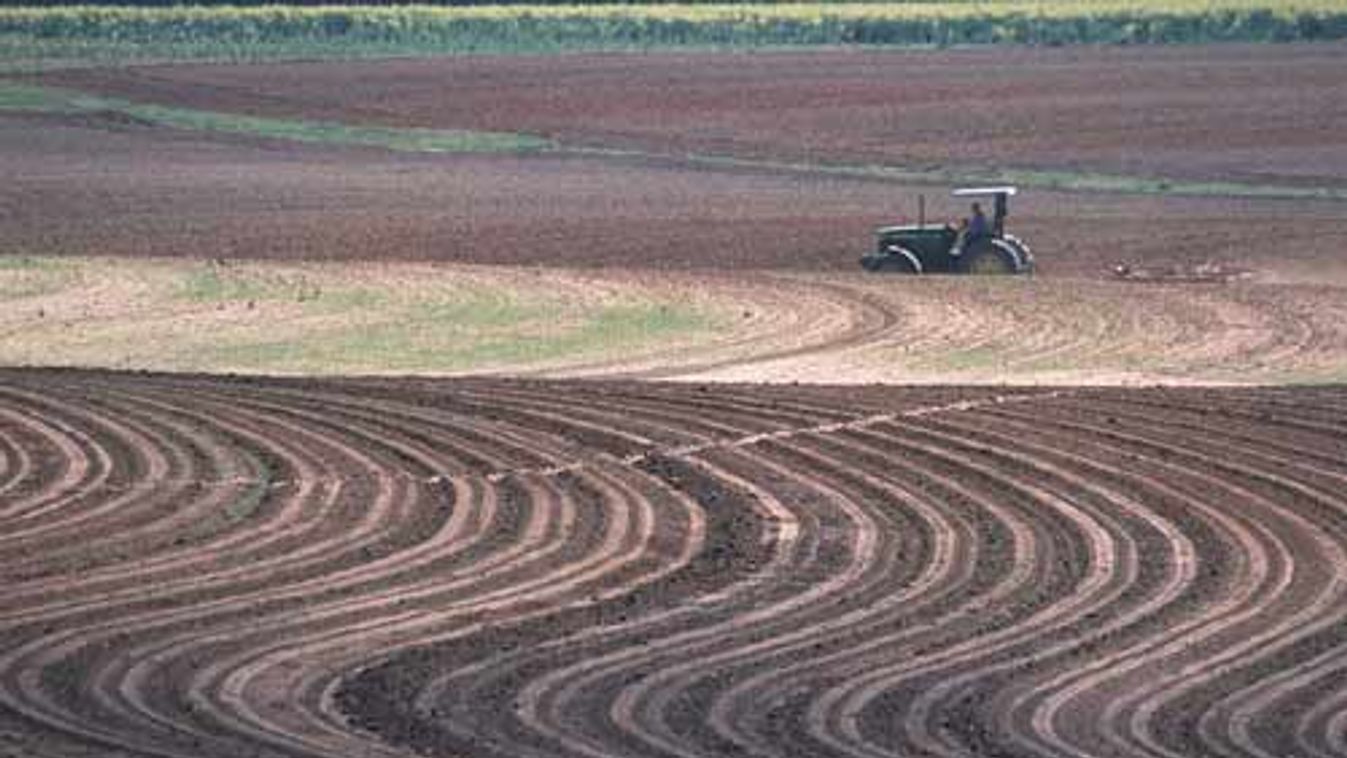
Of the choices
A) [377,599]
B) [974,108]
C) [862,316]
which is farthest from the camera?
[974,108]

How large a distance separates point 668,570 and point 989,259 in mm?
19064

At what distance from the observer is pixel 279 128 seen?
204 ft

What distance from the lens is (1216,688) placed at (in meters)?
17.3

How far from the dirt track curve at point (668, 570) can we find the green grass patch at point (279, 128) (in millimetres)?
30060

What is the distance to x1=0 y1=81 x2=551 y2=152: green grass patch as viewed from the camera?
59.1m

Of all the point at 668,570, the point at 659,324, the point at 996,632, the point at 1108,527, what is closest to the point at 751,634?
the point at 996,632

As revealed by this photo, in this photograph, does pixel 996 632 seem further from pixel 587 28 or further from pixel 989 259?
pixel 587 28

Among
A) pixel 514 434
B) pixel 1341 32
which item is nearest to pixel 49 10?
pixel 1341 32

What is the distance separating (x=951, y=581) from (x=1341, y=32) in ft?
238

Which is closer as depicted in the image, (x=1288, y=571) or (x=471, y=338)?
(x=1288, y=571)

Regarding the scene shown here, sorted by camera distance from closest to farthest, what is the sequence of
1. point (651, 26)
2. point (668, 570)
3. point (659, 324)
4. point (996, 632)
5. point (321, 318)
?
point (996, 632)
point (668, 570)
point (659, 324)
point (321, 318)
point (651, 26)

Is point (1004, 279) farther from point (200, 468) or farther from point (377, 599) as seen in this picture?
point (377, 599)

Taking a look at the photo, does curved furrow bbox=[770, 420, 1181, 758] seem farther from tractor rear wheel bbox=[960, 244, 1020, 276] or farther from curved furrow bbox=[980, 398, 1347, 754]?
tractor rear wheel bbox=[960, 244, 1020, 276]

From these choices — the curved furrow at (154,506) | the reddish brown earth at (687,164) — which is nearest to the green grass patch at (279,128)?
the reddish brown earth at (687,164)
